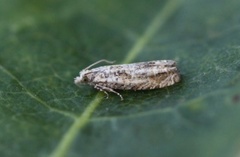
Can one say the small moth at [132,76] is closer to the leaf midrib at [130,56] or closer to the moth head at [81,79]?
the moth head at [81,79]

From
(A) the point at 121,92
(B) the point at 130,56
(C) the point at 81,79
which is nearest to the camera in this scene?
(A) the point at 121,92

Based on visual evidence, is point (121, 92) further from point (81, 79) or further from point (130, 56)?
point (130, 56)

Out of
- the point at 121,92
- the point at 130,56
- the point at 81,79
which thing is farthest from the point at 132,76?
the point at 130,56

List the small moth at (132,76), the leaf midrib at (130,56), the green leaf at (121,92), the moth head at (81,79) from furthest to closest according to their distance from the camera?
1. the moth head at (81,79)
2. the small moth at (132,76)
3. the leaf midrib at (130,56)
4. the green leaf at (121,92)

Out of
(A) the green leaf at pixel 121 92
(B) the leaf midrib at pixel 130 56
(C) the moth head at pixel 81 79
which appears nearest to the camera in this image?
(A) the green leaf at pixel 121 92

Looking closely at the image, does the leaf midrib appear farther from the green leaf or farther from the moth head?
the moth head

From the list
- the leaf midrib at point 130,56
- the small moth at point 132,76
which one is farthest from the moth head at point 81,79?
the leaf midrib at point 130,56
